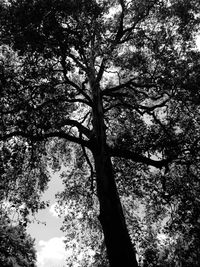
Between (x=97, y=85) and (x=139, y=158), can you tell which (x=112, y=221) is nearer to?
(x=139, y=158)

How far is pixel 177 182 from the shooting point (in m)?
14.0

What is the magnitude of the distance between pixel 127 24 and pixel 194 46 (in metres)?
4.71

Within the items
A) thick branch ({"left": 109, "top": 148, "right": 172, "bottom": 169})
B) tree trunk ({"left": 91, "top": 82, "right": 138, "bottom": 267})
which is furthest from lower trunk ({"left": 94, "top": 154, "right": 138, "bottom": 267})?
thick branch ({"left": 109, "top": 148, "right": 172, "bottom": 169})

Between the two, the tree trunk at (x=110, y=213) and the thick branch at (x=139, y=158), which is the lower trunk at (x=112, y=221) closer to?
the tree trunk at (x=110, y=213)

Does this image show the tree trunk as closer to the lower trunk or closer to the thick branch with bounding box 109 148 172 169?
the lower trunk

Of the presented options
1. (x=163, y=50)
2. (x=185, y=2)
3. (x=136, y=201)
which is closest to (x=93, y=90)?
(x=163, y=50)

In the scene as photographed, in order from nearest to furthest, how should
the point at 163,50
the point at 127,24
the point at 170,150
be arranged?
the point at 170,150, the point at 163,50, the point at 127,24

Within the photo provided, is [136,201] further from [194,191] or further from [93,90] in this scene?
[93,90]

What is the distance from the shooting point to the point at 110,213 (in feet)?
28.4

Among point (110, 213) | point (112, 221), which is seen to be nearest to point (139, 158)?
point (110, 213)

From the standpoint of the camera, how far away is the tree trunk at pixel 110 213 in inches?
299

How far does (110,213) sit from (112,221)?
11.1 inches

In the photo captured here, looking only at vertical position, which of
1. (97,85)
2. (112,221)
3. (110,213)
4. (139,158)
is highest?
(97,85)

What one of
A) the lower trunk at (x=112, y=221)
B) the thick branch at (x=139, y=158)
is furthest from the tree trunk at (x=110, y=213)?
the thick branch at (x=139, y=158)
